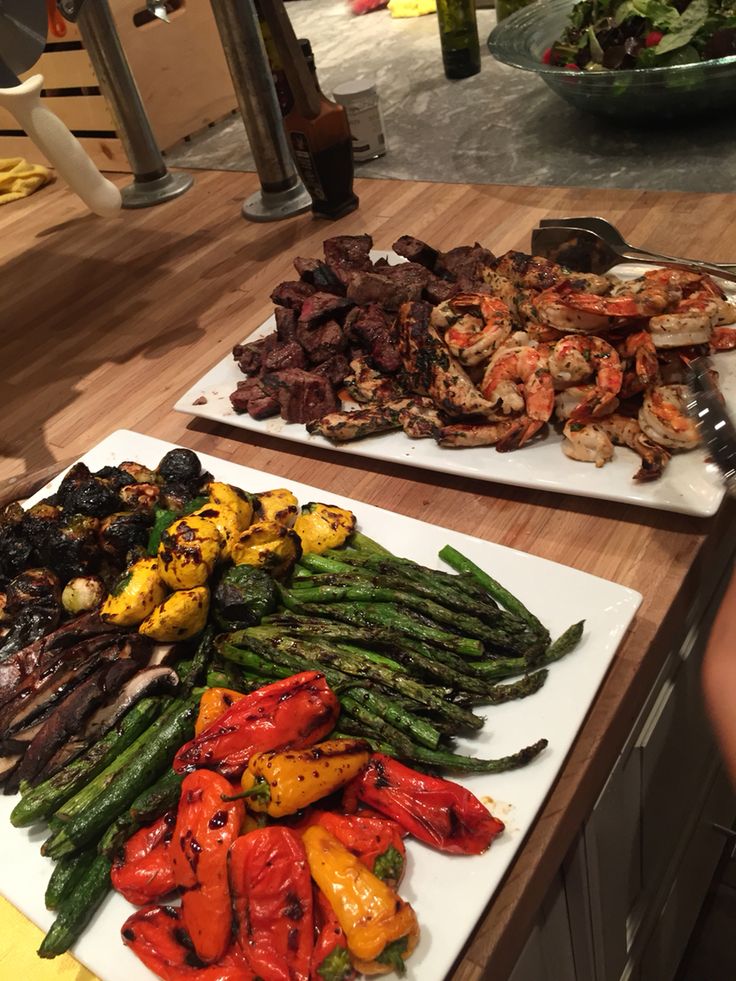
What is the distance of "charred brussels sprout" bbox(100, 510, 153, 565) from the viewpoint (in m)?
1.56

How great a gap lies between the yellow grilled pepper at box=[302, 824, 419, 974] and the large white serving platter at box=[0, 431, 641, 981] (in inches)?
1.6

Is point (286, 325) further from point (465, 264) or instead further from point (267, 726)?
point (267, 726)

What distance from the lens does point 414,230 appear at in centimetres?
261

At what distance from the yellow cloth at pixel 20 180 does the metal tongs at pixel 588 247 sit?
9.73 ft

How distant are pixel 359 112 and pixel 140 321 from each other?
1.17 metres

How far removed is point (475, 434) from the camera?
1633mm

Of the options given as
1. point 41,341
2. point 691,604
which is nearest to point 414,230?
point 41,341

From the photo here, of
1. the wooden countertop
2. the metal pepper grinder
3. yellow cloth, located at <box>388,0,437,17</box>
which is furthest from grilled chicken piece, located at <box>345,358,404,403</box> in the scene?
yellow cloth, located at <box>388,0,437,17</box>

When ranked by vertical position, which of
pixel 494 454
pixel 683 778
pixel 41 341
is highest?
pixel 494 454

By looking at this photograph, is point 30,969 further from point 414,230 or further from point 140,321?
point 414,230

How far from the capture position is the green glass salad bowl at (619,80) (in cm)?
237

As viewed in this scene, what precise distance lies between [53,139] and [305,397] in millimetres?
957

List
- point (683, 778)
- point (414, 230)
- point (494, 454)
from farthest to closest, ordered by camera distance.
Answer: point (414, 230) < point (683, 778) < point (494, 454)

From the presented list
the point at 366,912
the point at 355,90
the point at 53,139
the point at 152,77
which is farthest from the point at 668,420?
the point at 152,77
